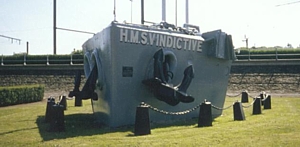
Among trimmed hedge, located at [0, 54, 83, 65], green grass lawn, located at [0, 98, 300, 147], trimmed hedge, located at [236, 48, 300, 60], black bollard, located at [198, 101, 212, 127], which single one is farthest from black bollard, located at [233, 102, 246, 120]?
trimmed hedge, located at [0, 54, 83, 65]

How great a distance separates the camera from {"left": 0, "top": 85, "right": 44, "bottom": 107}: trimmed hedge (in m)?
22.9

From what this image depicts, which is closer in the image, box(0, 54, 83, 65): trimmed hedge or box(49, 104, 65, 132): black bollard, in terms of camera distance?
box(49, 104, 65, 132): black bollard

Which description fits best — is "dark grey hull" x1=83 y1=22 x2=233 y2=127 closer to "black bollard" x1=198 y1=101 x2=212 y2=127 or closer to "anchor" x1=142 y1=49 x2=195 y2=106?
"anchor" x1=142 y1=49 x2=195 y2=106

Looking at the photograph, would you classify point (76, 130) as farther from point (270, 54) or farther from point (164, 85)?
point (270, 54)

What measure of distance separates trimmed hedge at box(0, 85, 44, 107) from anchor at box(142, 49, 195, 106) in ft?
43.3

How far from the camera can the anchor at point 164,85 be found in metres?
12.1

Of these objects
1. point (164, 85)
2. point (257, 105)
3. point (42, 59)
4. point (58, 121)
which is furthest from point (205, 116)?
point (42, 59)

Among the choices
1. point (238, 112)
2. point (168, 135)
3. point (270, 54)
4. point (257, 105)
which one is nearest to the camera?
point (168, 135)

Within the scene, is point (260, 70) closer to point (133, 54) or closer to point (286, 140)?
point (133, 54)

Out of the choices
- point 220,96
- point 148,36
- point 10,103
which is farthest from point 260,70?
point 148,36

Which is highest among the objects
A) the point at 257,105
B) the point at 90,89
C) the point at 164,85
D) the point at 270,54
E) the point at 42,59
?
the point at 270,54

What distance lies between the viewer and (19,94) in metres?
24.2

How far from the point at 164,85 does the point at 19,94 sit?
48.7 ft

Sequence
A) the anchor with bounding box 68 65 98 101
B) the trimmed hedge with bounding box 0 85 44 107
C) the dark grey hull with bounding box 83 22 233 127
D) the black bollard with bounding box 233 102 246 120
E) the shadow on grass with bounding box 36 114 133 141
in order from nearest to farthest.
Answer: the shadow on grass with bounding box 36 114 133 141 < the dark grey hull with bounding box 83 22 233 127 < the anchor with bounding box 68 65 98 101 < the black bollard with bounding box 233 102 246 120 < the trimmed hedge with bounding box 0 85 44 107
